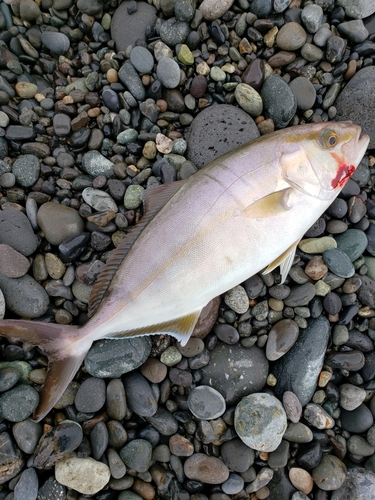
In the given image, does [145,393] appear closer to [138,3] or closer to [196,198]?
[196,198]

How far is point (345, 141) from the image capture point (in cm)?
267

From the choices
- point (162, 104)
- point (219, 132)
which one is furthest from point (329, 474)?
point (162, 104)

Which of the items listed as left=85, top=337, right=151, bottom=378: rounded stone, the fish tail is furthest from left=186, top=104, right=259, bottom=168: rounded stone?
the fish tail

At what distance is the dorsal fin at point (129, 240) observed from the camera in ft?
8.71

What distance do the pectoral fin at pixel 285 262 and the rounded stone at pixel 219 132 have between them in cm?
105

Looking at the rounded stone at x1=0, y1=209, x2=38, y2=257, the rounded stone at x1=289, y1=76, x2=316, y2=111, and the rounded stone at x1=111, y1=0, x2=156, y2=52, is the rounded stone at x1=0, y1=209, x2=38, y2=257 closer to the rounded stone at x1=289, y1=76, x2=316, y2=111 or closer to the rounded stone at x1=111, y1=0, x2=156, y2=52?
the rounded stone at x1=111, y1=0, x2=156, y2=52

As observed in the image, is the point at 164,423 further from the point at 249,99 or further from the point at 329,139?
A: the point at 249,99

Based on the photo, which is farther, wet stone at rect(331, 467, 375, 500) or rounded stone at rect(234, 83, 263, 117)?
rounded stone at rect(234, 83, 263, 117)

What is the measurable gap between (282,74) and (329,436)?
323 cm

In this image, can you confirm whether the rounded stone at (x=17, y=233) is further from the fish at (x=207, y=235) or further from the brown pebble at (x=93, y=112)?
the brown pebble at (x=93, y=112)

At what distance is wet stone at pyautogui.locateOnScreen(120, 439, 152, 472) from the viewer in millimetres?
2875

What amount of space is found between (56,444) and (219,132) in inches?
111

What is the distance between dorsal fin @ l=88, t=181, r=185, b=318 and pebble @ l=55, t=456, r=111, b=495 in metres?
1.15

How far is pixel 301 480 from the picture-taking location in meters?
2.95
